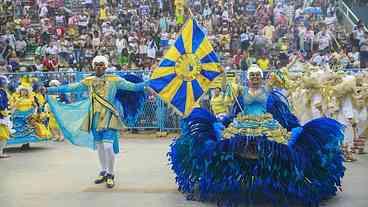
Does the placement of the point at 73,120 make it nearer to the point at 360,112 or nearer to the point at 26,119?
the point at 26,119

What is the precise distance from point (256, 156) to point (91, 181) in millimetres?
3097

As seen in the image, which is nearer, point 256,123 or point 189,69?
point 256,123

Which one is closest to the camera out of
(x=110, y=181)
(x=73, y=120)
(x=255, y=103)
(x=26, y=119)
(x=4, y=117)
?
(x=255, y=103)

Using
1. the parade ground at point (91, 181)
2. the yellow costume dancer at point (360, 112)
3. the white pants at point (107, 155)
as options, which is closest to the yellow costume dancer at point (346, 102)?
the yellow costume dancer at point (360, 112)

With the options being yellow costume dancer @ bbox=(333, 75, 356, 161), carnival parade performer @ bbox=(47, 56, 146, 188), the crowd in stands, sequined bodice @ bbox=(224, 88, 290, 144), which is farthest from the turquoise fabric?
the crowd in stands

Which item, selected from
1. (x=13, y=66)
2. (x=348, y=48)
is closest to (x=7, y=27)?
(x=13, y=66)

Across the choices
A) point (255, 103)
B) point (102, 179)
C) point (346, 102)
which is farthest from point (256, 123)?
point (346, 102)

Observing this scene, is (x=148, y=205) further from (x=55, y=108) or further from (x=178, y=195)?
(x=55, y=108)

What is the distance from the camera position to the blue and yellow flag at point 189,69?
9664 millimetres

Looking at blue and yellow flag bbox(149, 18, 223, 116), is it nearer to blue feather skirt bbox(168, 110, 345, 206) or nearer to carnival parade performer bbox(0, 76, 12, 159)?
blue feather skirt bbox(168, 110, 345, 206)

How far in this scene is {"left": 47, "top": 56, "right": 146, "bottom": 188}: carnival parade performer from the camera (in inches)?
384

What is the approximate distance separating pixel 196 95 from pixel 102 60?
4.81ft

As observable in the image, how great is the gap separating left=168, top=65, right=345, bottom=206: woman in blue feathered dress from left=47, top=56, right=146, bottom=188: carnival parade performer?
1.26 m

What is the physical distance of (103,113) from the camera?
9.73 meters
